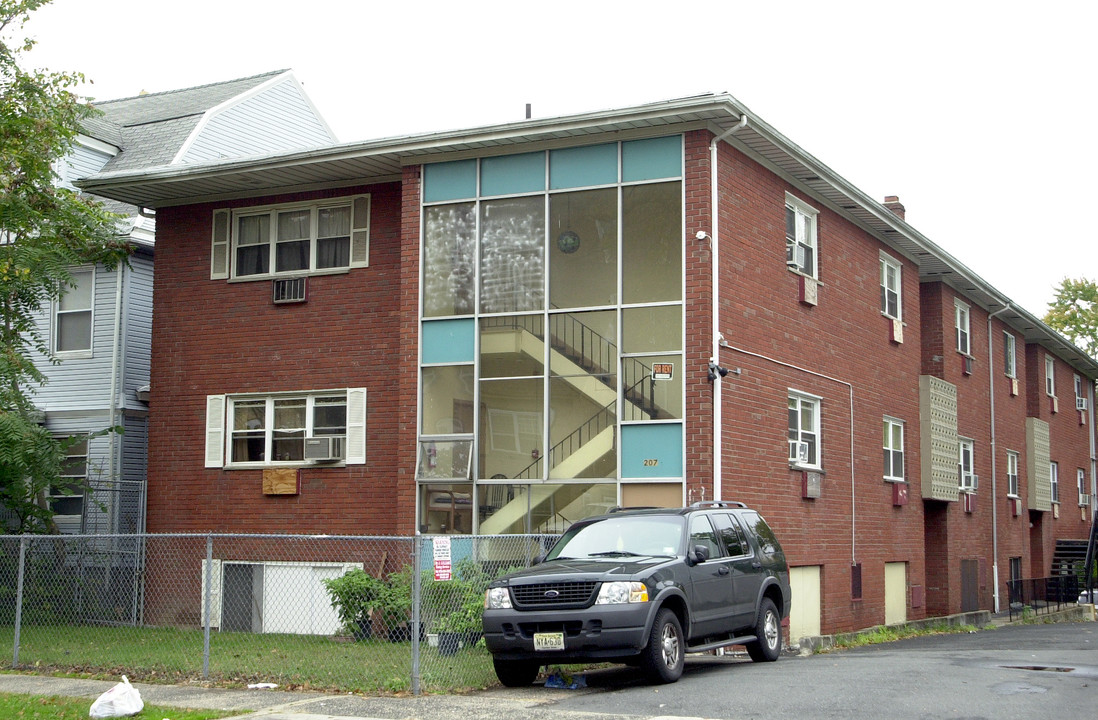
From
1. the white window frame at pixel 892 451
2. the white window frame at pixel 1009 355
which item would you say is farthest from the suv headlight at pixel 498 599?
the white window frame at pixel 1009 355

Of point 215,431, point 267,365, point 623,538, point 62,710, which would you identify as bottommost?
point 62,710

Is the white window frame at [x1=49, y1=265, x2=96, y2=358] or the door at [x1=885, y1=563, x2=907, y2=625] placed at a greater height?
the white window frame at [x1=49, y1=265, x2=96, y2=358]

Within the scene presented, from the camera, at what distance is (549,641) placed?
11.3m

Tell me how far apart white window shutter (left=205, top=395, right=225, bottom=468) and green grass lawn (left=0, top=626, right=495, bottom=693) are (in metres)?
3.49

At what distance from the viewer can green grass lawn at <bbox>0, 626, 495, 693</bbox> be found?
11898mm

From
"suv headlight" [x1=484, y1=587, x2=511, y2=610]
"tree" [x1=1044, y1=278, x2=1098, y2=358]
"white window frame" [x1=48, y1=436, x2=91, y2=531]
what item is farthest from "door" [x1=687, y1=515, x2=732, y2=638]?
"tree" [x1=1044, y1=278, x2=1098, y2=358]

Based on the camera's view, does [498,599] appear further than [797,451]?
No

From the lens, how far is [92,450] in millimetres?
23000

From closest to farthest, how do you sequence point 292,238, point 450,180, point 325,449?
point 450,180 → point 325,449 → point 292,238

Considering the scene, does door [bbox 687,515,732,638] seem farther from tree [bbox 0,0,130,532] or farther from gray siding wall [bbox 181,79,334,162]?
gray siding wall [bbox 181,79,334,162]

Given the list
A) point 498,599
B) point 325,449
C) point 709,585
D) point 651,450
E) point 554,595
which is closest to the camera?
point 554,595

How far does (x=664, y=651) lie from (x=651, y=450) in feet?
16.7

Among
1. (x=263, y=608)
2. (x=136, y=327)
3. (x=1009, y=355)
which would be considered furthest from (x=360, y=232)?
A: (x=1009, y=355)

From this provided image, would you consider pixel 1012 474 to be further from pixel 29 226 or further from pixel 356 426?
pixel 29 226
